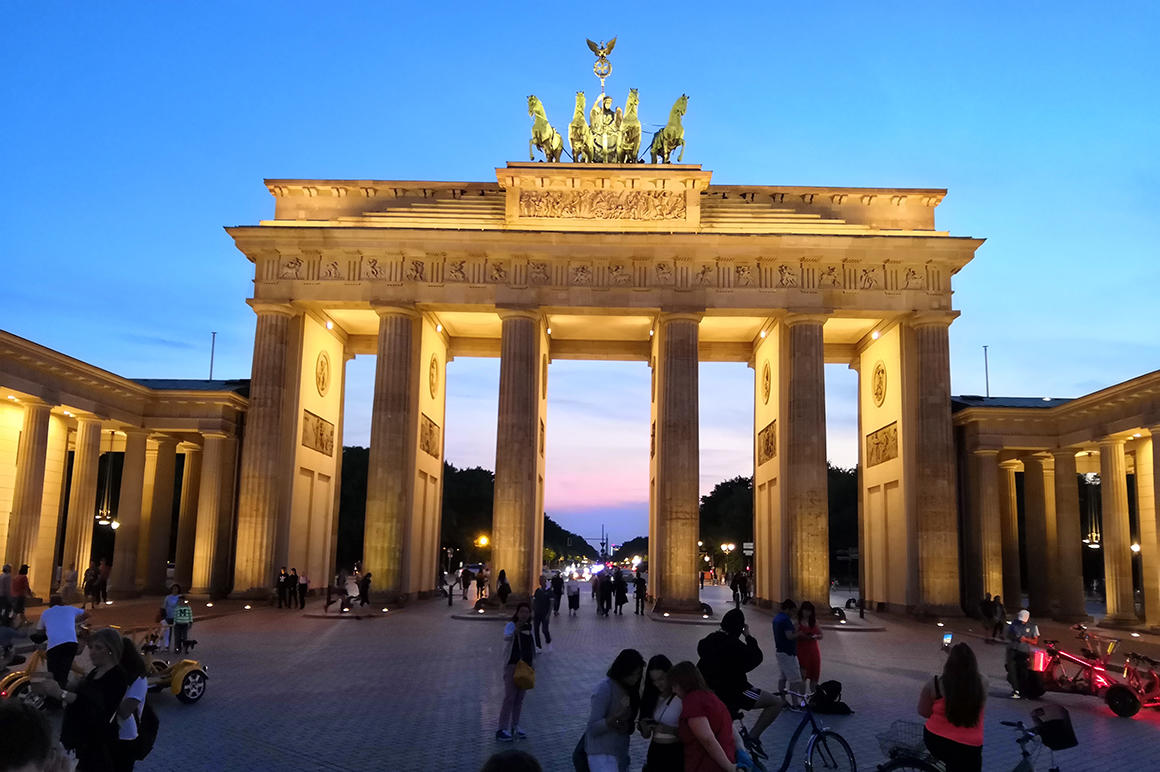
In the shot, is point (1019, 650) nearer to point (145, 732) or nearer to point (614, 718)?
point (614, 718)

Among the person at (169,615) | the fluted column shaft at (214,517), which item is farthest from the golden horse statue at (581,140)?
the person at (169,615)

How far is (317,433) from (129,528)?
8470 millimetres

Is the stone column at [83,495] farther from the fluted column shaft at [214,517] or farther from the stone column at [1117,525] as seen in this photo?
the stone column at [1117,525]

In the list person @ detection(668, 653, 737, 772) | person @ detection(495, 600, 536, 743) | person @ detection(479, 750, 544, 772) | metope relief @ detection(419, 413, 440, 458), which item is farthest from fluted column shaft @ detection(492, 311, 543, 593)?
person @ detection(479, 750, 544, 772)

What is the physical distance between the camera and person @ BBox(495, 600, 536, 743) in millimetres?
12031

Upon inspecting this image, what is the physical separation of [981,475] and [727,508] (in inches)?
2578

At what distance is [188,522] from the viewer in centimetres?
4478

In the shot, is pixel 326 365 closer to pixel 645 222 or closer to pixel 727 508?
pixel 645 222

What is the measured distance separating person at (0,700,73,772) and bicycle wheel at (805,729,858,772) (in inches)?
297

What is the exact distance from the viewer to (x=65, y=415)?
3812 cm

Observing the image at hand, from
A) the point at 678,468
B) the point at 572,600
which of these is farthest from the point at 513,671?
the point at 678,468

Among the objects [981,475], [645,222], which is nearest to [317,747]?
[645,222]

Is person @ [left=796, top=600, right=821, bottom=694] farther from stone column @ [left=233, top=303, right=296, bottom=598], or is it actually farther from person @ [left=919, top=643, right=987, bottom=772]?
stone column @ [left=233, top=303, right=296, bottom=598]

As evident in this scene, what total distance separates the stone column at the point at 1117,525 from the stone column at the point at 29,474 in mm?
37550
